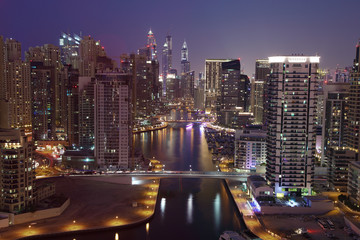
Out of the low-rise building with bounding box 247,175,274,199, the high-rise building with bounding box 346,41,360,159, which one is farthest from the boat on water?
the high-rise building with bounding box 346,41,360,159

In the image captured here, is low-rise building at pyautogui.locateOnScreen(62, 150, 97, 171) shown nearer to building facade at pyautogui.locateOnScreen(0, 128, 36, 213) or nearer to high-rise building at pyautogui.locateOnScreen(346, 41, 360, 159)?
building facade at pyautogui.locateOnScreen(0, 128, 36, 213)

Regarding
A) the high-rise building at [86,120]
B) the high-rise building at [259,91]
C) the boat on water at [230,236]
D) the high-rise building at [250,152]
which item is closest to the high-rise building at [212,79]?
the high-rise building at [259,91]

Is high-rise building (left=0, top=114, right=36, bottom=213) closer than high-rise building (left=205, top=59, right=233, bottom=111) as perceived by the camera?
Yes

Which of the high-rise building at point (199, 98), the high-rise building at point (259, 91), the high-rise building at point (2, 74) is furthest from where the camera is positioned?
the high-rise building at point (199, 98)

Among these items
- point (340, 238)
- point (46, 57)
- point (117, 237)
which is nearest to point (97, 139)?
point (117, 237)

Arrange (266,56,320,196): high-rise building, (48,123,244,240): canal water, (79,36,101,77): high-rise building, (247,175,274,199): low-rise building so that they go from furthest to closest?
(79,36,101,77): high-rise building < (266,56,320,196): high-rise building < (247,175,274,199): low-rise building < (48,123,244,240): canal water

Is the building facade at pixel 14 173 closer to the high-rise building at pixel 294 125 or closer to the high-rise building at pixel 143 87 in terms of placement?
the high-rise building at pixel 294 125
